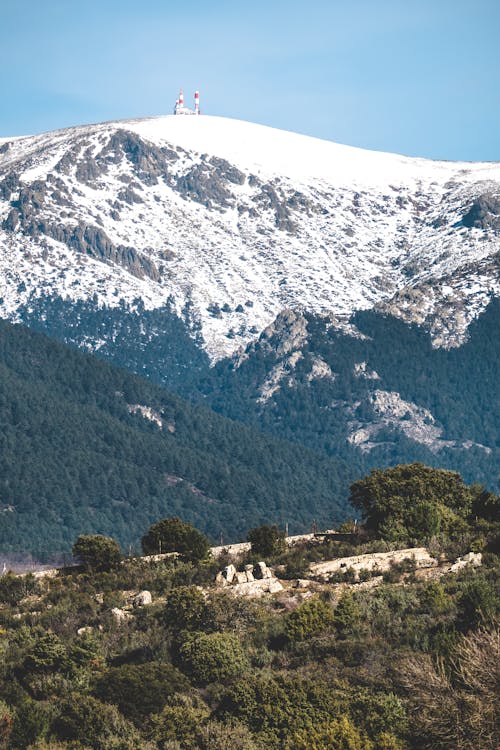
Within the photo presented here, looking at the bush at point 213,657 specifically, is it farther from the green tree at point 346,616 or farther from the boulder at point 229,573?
the boulder at point 229,573

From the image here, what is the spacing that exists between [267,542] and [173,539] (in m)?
10.6

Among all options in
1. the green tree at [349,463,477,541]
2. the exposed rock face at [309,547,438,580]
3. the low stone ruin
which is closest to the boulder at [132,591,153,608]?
the low stone ruin

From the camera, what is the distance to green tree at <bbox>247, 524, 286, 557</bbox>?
104062mm

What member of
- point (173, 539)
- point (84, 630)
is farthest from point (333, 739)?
point (173, 539)

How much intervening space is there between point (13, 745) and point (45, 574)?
43.6 meters

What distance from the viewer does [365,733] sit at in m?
60.5

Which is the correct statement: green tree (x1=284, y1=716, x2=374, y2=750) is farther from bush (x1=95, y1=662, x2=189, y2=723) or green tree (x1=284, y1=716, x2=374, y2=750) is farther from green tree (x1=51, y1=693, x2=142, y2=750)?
bush (x1=95, y1=662, x2=189, y2=723)

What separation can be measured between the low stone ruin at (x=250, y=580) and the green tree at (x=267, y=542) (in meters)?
7.82

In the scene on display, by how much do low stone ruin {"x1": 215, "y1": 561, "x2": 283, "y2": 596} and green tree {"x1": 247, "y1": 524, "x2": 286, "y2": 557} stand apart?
7.82 m

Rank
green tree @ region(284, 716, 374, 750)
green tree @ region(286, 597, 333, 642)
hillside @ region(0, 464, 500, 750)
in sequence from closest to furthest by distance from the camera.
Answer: green tree @ region(284, 716, 374, 750), hillside @ region(0, 464, 500, 750), green tree @ region(286, 597, 333, 642)

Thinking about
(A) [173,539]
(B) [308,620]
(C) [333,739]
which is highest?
(A) [173,539]

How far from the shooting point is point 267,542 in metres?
106

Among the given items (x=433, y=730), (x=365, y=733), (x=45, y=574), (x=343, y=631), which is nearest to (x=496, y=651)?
(x=433, y=730)

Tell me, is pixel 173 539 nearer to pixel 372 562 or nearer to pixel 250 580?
pixel 250 580
